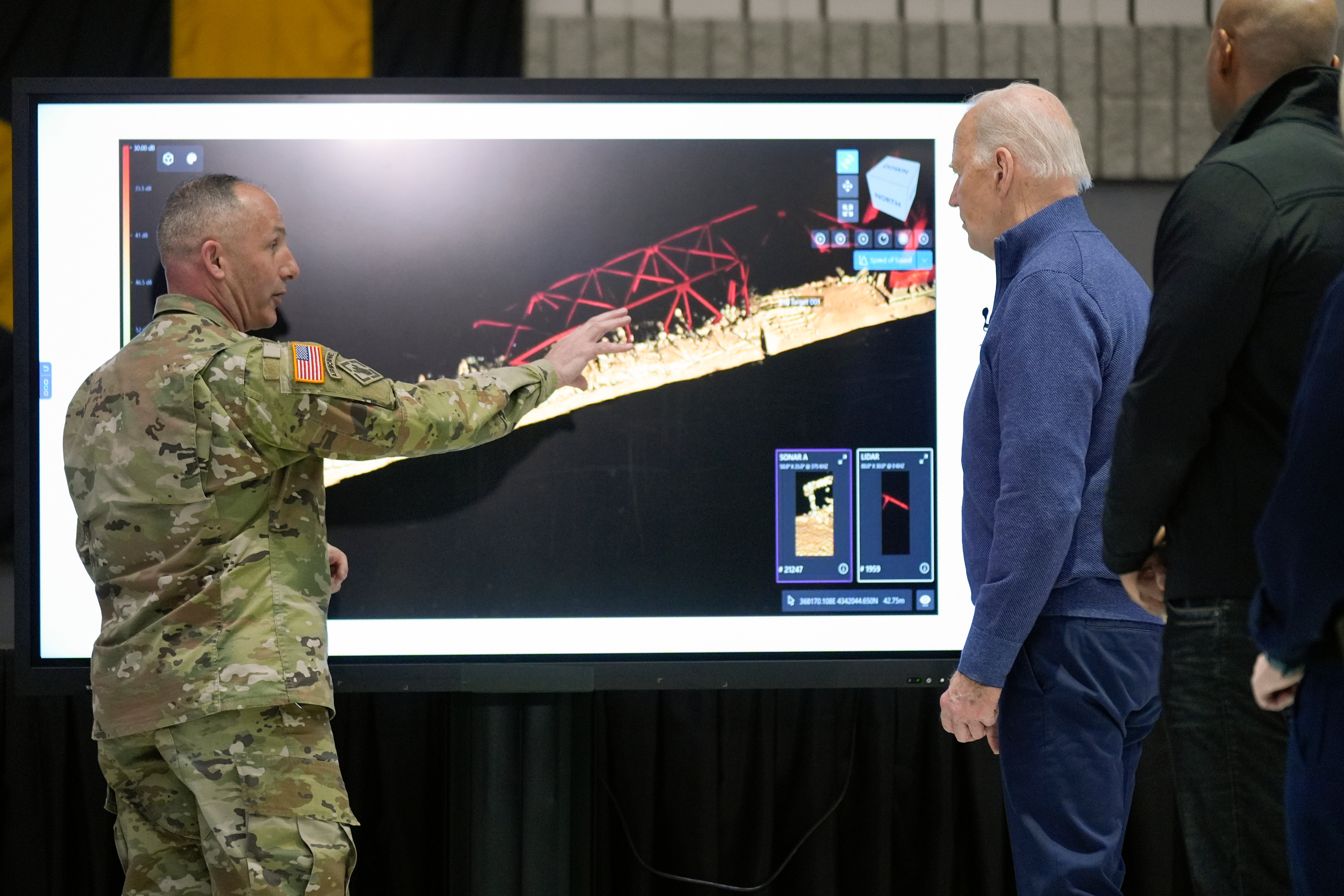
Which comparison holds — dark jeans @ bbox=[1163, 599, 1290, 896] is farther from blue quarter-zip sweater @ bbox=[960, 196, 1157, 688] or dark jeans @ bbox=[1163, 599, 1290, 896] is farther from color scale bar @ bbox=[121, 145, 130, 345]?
color scale bar @ bbox=[121, 145, 130, 345]

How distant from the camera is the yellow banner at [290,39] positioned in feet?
11.1

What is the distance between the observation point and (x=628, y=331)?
8.29ft

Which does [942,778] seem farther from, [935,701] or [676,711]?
[676,711]

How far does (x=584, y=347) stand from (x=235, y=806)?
108cm

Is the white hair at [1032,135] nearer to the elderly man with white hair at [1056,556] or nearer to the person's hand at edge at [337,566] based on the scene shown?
the elderly man with white hair at [1056,556]

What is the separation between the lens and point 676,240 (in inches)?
100

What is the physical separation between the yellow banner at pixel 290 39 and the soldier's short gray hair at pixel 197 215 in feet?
4.44

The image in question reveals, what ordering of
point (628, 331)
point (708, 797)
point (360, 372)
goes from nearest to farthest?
point (360, 372) < point (628, 331) < point (708, 797)

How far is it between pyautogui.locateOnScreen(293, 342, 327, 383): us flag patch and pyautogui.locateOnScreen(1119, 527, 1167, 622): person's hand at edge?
132 centimetres

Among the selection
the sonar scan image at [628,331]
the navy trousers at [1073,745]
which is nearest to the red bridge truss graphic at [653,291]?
the sonar scan image at [628,331]

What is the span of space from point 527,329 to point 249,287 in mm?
592

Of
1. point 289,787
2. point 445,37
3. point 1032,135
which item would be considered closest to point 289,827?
point 289,787

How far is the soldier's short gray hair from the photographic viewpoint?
7.02ft

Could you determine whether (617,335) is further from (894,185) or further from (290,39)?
(290,39)
